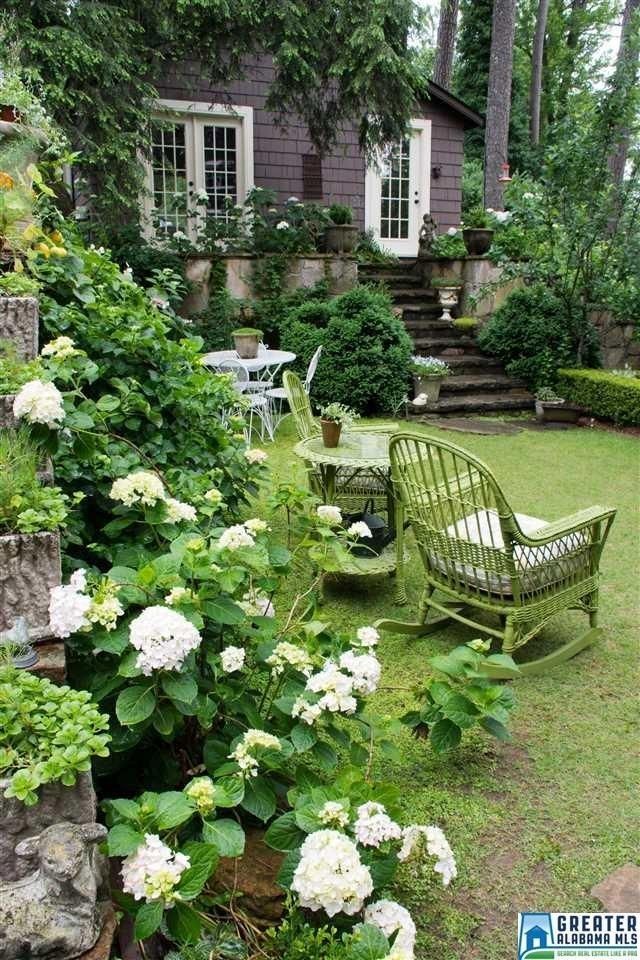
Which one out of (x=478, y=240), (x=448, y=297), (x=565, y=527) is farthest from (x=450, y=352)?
(x=565, y=527)

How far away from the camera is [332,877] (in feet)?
4.79

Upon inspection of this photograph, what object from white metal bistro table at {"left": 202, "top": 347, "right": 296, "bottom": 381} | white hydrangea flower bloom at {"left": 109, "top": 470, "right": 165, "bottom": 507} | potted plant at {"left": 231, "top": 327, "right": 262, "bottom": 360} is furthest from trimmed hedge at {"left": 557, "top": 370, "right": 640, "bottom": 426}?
white hydrangea flower bloom at {"left": 109, "top": 470, "right": 165, "bottom": 507}

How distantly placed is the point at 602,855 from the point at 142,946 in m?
1.33

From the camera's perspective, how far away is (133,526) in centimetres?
233

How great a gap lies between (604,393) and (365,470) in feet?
16.2

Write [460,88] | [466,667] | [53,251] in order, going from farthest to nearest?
[460,88], [53,251], [466,667]

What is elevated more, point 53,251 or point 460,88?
point 460,88

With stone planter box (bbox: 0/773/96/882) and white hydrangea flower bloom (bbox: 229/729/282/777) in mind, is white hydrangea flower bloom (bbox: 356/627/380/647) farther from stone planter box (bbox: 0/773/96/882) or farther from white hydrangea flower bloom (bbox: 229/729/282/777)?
stone planter box (bbox: 0/773/96/882)

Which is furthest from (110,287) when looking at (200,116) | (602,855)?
(200,116)

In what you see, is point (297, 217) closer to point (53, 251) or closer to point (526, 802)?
point (53, 251)

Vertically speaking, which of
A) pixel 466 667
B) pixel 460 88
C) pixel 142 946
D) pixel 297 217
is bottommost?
pixel 142 946

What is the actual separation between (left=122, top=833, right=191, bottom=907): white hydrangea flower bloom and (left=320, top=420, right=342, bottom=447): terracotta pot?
9.26 ft

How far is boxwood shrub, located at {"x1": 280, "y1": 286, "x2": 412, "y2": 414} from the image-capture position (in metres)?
8.34

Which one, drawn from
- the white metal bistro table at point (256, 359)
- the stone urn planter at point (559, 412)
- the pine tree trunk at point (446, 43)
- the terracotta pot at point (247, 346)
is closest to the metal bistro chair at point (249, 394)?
the white metal bistro table at point (256, 359)
